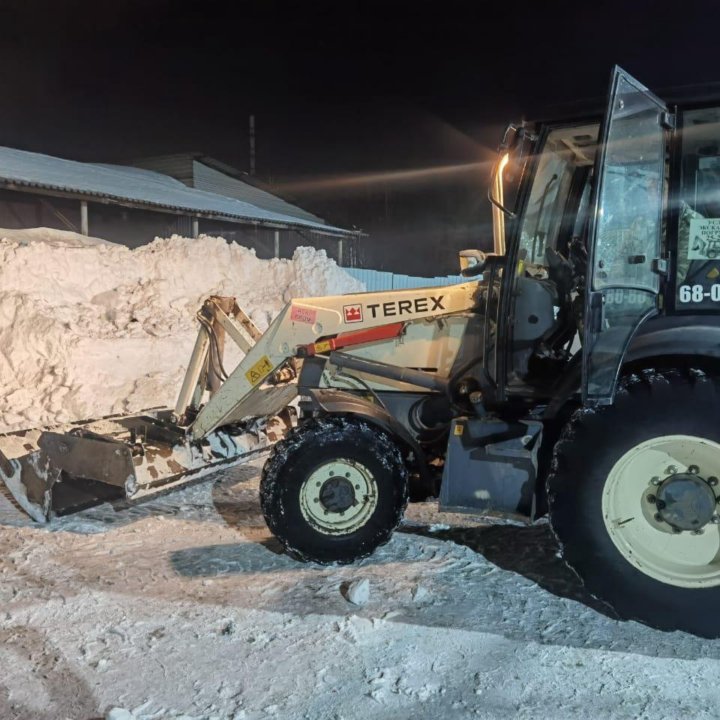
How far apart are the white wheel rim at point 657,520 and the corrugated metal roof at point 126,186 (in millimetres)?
16151

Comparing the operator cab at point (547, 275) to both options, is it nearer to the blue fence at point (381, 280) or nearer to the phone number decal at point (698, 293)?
the phone number decal at point (698, 293)

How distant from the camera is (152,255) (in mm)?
12086

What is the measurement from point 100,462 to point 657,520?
3668 mm

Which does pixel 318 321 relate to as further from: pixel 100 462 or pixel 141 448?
pixel 100 462

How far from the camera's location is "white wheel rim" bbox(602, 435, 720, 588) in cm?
348

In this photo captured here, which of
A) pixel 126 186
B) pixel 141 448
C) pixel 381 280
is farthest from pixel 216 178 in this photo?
pixel 141 448

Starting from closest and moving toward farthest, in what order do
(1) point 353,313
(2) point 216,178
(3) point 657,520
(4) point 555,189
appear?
(3) point 657,520, (4) point 555,189, (1) point 353,313, (2) point 216,178

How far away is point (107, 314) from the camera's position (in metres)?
10.4

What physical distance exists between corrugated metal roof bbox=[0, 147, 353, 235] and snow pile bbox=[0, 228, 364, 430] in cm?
444

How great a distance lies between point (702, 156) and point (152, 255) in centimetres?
994

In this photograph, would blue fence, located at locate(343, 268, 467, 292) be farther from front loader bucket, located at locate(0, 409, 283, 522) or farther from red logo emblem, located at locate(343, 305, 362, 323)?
red logo emblem, located at locate(343, 305, 362, 323)

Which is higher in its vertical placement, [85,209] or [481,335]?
[85,209]

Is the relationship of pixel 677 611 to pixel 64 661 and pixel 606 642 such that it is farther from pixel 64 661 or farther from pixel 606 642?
pixel 64 661

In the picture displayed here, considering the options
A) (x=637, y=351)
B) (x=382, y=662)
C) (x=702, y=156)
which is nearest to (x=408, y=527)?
(x=382, y=662)
